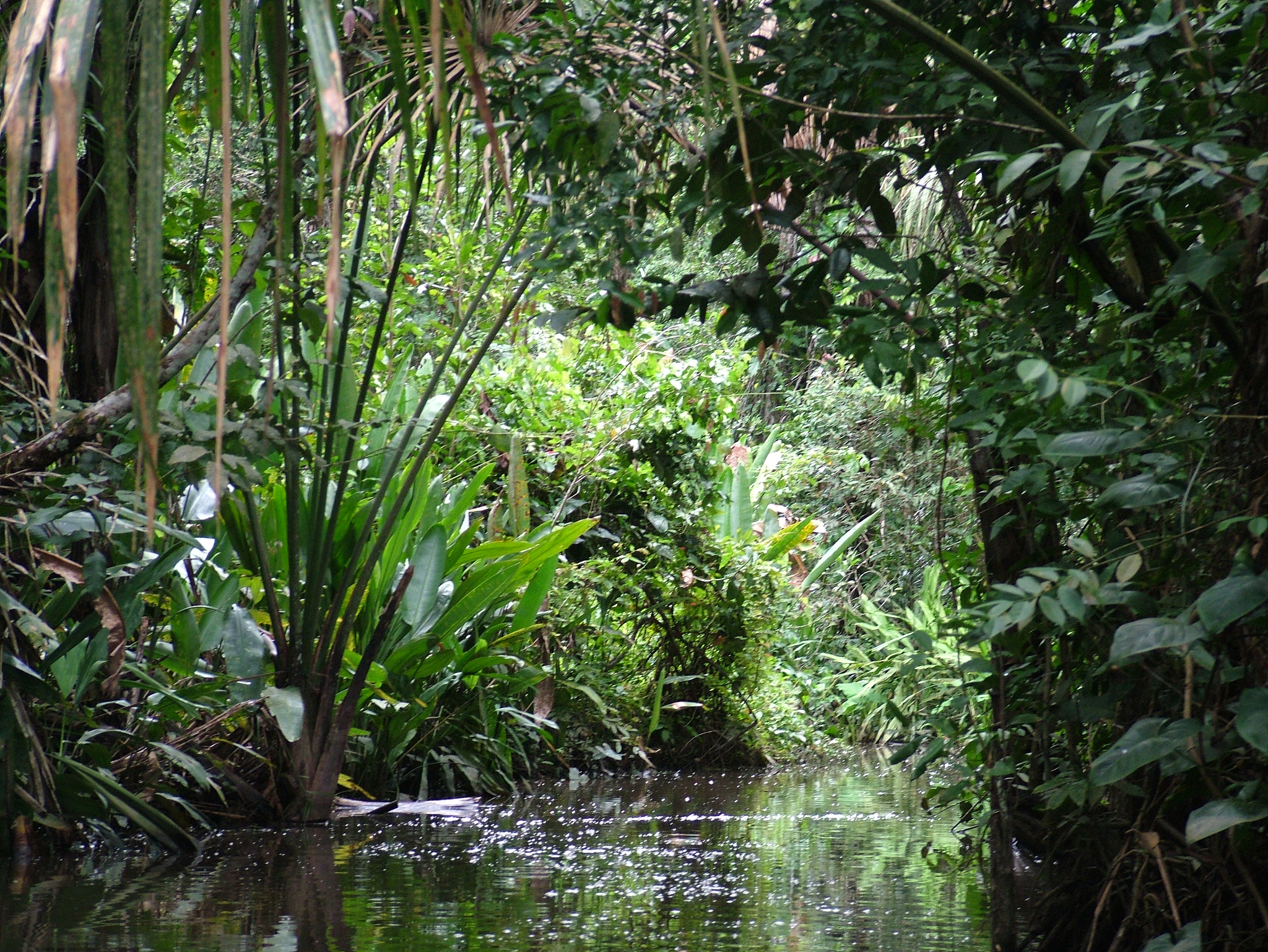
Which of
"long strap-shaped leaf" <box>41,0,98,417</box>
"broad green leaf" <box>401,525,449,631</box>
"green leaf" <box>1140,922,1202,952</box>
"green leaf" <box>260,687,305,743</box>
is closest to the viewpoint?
"long strap-shaped leaf" <box>41,0,98,417</box>

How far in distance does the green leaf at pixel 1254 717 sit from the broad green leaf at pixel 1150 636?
0.28 ft

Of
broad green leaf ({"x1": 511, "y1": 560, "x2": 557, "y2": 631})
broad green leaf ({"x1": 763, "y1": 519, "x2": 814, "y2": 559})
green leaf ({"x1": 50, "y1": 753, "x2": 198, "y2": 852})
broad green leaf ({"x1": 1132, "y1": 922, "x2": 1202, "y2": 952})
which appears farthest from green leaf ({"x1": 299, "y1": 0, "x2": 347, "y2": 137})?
broad green leaf ({"x1": 763, "y1": 519, "x2": 814, "y2": 559})

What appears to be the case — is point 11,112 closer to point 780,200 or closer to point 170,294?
point 780,200

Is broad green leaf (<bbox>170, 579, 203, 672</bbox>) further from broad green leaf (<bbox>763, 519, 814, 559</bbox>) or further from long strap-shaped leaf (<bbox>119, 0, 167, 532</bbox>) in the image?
broad green leaf (<bbox>763, 519, 814, 559</bbox>)

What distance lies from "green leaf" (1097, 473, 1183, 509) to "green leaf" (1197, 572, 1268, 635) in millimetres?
129

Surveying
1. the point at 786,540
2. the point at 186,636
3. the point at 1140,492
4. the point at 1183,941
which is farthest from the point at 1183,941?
the point at 786,540

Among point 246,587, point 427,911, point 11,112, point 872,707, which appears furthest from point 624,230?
point 872,707

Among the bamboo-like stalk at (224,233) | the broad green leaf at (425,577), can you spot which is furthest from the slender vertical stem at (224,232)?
the broad green leaf at (425,577)

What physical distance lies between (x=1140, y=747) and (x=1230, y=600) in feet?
0.70

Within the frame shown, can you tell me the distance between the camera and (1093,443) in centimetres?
145

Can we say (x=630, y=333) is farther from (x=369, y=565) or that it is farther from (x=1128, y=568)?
(x=1128, y=568)

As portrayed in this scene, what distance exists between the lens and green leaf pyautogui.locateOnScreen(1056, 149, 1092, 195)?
138 cm

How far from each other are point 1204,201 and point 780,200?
169cm

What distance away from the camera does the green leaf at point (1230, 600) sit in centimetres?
133
